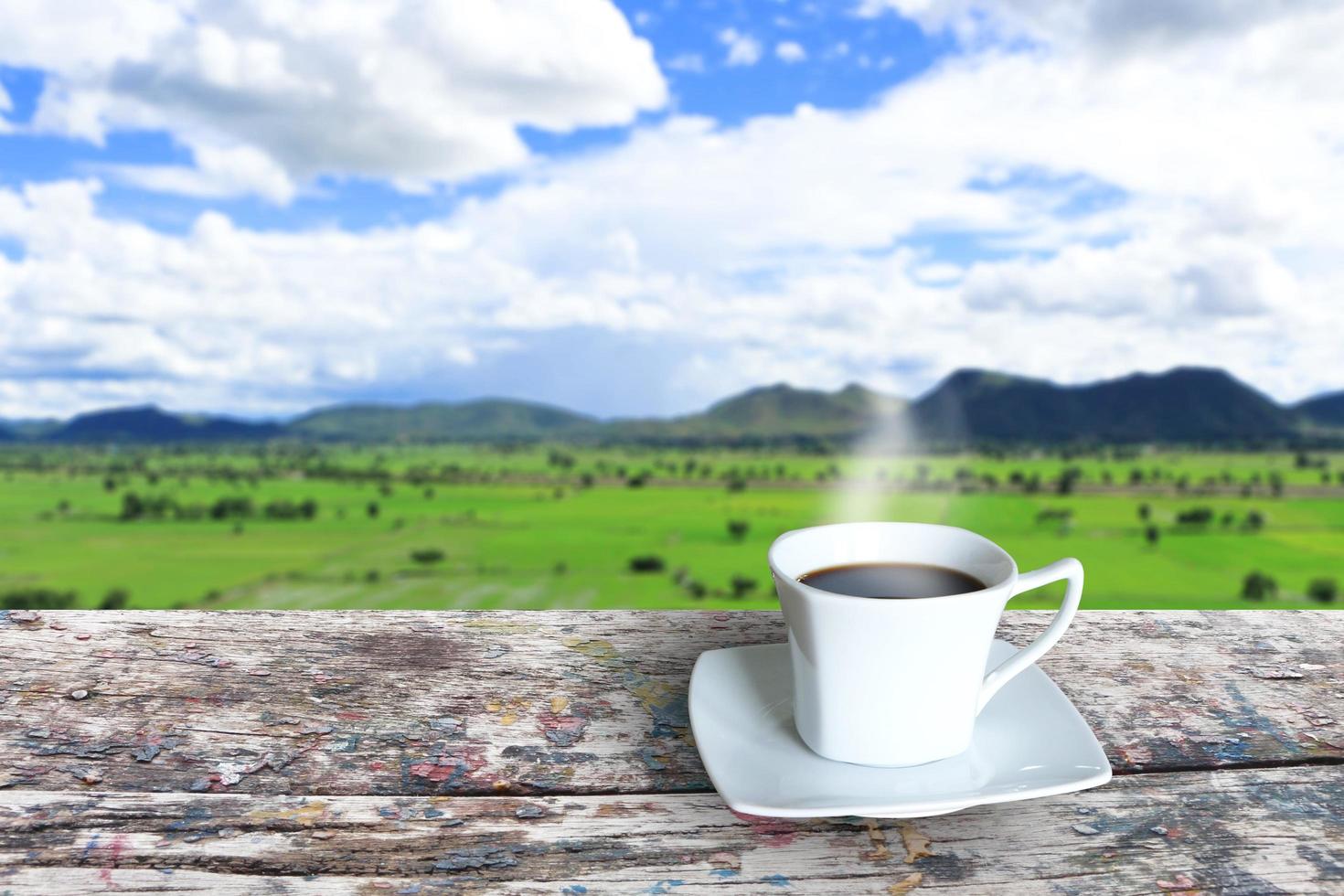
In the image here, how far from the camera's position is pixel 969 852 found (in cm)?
81

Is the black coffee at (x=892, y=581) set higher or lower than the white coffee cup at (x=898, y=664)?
higher

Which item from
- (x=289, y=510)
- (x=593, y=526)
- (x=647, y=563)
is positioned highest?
(x=289, y=510)

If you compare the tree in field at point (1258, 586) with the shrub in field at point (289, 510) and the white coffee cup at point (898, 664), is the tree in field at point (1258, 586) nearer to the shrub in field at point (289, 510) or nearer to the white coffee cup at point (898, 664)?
the white coffee cup at point (898, 664)

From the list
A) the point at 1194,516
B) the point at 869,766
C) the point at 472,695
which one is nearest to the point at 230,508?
the point at 1194,516

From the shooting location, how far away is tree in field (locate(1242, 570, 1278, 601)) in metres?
35.7

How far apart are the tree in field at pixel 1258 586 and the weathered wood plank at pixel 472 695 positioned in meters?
40.6

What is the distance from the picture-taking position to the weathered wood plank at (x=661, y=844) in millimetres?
770

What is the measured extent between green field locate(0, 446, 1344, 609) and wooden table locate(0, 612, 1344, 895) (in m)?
Result: 33.2

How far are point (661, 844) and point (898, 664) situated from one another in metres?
0.29

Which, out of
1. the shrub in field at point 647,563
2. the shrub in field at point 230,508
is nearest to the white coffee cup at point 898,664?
the shrub in field at point 647,563

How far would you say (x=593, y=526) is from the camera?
49281 mm

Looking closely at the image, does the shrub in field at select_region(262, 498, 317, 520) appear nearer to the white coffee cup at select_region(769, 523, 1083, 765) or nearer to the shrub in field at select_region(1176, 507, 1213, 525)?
the shrub in field at select_region(1176, 507, 1213, 525)

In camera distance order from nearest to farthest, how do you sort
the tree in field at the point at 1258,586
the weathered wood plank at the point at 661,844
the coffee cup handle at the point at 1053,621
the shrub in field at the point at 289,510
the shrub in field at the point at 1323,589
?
the weathered wood plank at the point at 661,844, the coffee cup handle at the point at 1053,621, the tree in field at the point at 1258,586, the shrub in field at the point at 1323,589, the shrub in field at the point at 289,510

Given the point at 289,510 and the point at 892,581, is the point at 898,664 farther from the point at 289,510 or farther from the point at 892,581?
the point at 289,510
